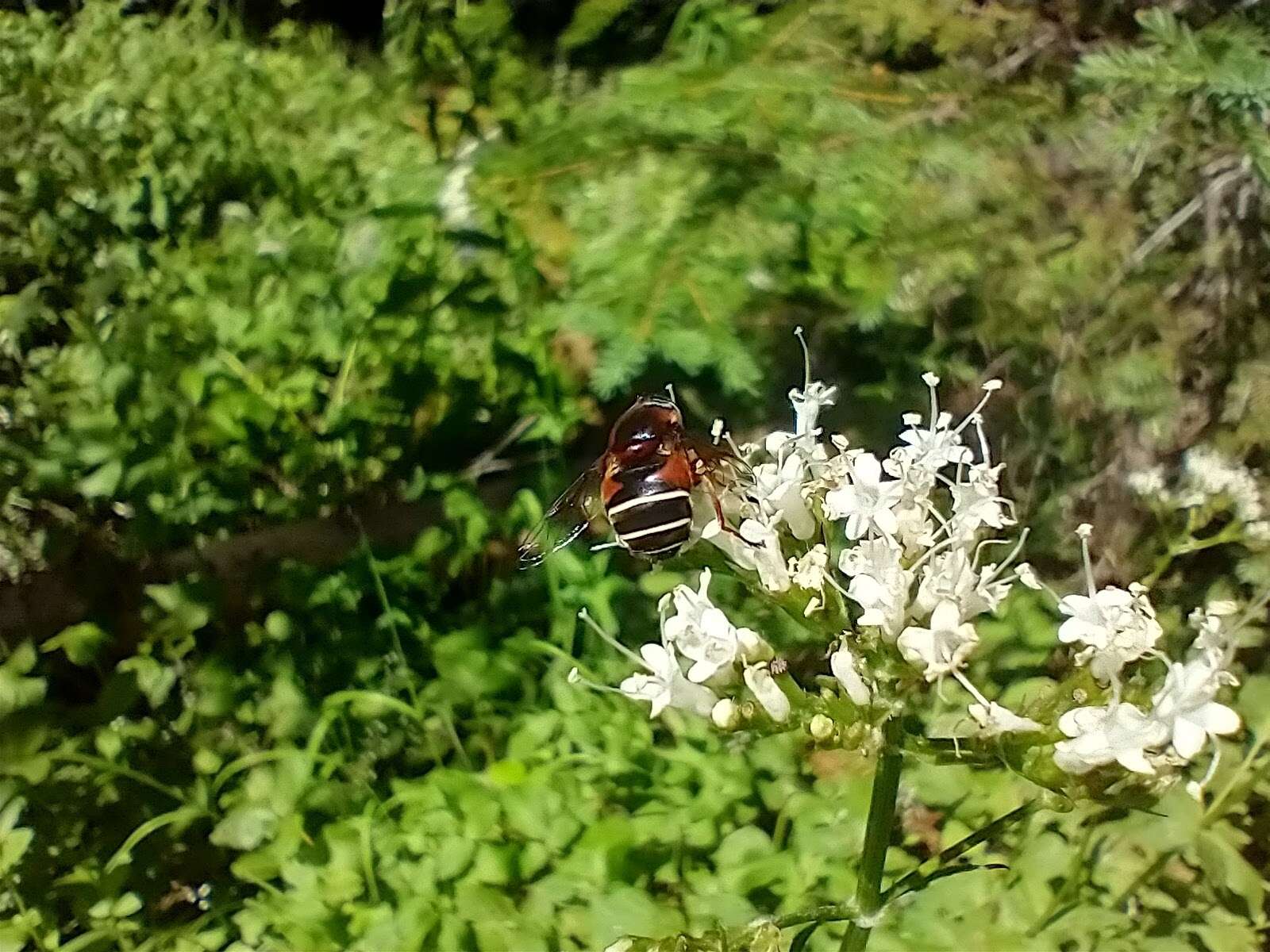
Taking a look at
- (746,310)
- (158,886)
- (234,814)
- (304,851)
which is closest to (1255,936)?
(746,310)

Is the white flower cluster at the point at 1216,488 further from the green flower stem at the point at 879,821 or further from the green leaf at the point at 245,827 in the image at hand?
the green leaf at the point at 245,827

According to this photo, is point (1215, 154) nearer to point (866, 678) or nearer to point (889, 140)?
point (889, 140)

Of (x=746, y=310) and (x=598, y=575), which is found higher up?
(x=746, y=310)

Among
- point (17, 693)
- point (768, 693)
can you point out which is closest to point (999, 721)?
point (768, 693)

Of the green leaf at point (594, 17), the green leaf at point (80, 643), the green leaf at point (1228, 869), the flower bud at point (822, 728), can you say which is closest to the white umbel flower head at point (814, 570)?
the flower bud at point (822, 728)

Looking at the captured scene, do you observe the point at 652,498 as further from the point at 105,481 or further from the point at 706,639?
the point at 105,481

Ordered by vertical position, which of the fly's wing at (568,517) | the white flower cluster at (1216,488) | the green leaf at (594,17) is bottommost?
the white flower cluster at (1216,488)
